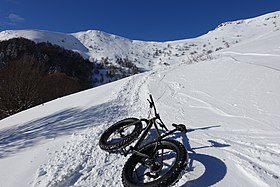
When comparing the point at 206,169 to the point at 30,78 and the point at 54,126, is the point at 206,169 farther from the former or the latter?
the point at 30,78

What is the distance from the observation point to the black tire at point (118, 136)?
14.1 feet

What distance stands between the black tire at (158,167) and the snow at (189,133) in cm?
26

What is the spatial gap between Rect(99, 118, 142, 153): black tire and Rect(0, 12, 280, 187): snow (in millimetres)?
163

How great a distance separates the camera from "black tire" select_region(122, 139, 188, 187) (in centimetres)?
285

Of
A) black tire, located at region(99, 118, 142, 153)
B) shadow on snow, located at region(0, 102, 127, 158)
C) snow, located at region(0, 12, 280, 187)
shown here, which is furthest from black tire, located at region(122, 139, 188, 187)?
shadow on snow, located at region(0, 102, 127, 158)

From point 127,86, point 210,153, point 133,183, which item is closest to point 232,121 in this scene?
point 210,153

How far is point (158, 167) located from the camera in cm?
335

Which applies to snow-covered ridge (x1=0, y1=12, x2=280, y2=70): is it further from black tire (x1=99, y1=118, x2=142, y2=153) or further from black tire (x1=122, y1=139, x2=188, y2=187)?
black tire (x1=122, y1=139, x2=188, y2=187)

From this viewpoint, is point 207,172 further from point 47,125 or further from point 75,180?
point 47,125

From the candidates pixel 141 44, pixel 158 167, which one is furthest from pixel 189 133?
pixel 141 44

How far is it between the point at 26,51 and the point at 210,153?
231 feet

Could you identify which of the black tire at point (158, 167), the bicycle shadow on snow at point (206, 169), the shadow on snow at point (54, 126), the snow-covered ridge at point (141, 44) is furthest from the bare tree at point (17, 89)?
the snow-covered ridge at point (141, 44)

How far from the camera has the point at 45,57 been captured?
215 ft

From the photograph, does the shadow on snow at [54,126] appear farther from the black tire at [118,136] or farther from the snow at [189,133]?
the black tire at [118,136]
